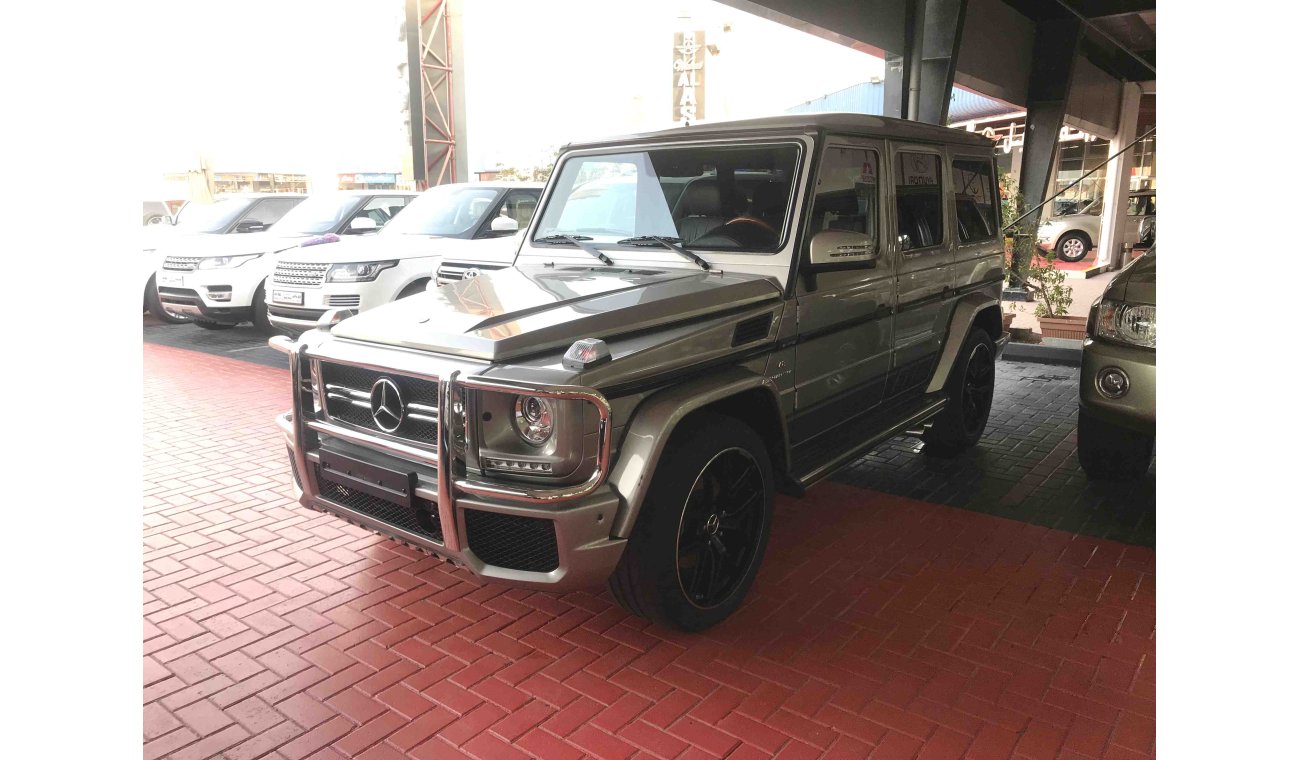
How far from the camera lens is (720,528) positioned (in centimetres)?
344

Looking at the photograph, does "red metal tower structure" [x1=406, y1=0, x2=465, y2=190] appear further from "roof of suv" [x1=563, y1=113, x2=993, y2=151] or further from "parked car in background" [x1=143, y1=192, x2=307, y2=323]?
"roof of suv" [x1=563, y1=113, x2=993, y2=151]

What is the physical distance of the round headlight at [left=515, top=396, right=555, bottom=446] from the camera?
9.44ft

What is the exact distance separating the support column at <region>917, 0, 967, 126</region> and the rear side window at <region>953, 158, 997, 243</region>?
7428 millimetres

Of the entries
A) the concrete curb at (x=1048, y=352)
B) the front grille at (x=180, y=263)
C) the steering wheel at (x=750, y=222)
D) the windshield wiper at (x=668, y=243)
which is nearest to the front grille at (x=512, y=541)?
the windshield wiper at (x=668, y=243)

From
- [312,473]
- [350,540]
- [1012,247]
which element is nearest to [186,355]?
[350,540]

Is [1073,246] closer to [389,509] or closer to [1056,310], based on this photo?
[1056,310]

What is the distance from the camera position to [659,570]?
311 centimetres

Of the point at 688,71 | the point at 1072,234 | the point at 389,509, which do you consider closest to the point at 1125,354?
the point at 389,509

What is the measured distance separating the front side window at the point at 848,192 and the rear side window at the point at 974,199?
3.68 ft

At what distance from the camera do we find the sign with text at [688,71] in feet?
149

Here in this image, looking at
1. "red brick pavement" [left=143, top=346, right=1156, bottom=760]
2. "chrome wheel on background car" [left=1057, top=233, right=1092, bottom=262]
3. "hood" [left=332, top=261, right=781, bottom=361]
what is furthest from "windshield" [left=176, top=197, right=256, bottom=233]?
"chrome wheel on background car" [left=1057, top=233, right=1092, bottom=262]

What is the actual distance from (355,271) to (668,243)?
5339 millimetres

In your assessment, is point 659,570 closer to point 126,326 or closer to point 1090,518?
point 126,326

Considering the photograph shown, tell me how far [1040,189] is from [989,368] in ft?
46.0
